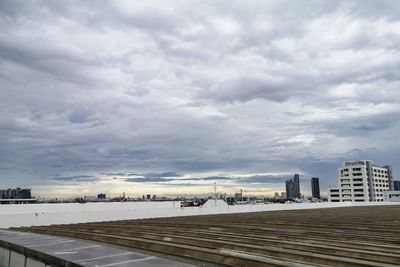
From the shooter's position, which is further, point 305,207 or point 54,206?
point 305,207

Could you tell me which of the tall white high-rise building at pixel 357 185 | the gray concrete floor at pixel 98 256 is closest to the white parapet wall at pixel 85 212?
the gray concrete floor at pixel 98 256

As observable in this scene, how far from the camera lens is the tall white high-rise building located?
566 feet

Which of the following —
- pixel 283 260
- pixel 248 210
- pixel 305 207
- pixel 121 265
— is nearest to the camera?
pixel 121 265

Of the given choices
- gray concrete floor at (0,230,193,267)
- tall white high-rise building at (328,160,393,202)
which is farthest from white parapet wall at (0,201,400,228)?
tall white high-rise building at (328,160,393,202)

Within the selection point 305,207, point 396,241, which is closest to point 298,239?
point 396,241

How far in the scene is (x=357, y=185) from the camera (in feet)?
572

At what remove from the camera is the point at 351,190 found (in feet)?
575

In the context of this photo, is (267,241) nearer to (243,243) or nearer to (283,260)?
(243,243)

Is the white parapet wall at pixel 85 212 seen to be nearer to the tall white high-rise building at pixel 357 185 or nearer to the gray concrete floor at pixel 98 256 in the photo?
the gray concrete floor at pixel 98 256

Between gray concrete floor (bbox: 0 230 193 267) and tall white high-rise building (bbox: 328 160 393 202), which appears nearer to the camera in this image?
gray concrete floor (bbox: 0 230 193 267)

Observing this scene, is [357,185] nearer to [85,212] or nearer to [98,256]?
[85,212]

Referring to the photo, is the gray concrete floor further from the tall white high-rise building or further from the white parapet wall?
the tall white high-rise building

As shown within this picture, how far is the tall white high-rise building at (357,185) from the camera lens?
17238cm

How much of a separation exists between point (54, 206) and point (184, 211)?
11127 mm
